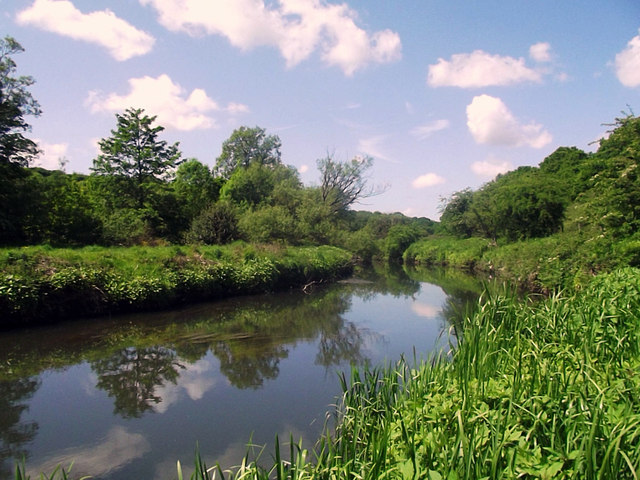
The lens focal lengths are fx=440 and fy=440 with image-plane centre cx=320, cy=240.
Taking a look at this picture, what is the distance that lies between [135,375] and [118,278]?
518 cm

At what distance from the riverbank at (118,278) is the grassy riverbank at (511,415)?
338 inches

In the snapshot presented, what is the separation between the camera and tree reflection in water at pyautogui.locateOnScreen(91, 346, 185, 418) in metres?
6.57

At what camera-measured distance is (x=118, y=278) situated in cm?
1224

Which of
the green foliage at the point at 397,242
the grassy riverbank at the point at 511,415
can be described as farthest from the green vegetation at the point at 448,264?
the green foliage at the point at 397,242

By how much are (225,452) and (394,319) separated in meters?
9.50

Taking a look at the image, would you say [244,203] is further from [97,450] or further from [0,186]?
[97,450]

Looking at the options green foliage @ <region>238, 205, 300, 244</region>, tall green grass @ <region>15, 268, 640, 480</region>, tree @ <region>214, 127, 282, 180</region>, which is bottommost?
tall green grass @ <region>15, 268, 640, 480</region>

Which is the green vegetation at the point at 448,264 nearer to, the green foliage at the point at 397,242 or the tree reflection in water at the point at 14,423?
the tree reflection in water at the point at 14,423

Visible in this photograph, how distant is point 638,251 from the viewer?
1146 cm

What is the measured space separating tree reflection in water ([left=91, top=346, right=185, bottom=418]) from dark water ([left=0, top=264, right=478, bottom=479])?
2 centimetres

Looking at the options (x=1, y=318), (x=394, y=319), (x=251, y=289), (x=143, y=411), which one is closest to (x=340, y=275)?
(x=251, y=289)

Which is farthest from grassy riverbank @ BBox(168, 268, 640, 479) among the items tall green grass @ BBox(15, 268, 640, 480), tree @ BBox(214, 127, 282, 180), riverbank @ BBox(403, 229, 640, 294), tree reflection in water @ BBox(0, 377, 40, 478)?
tree @ BBox(214, 127, 282, 180)

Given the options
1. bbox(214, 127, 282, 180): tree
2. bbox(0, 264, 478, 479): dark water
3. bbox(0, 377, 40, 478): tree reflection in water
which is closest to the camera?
bbox(0, 377, 40, 478): tree reflection in water

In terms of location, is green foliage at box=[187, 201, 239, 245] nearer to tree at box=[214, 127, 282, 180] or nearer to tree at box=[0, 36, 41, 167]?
tree at box=[0, 36, 41, 167]
